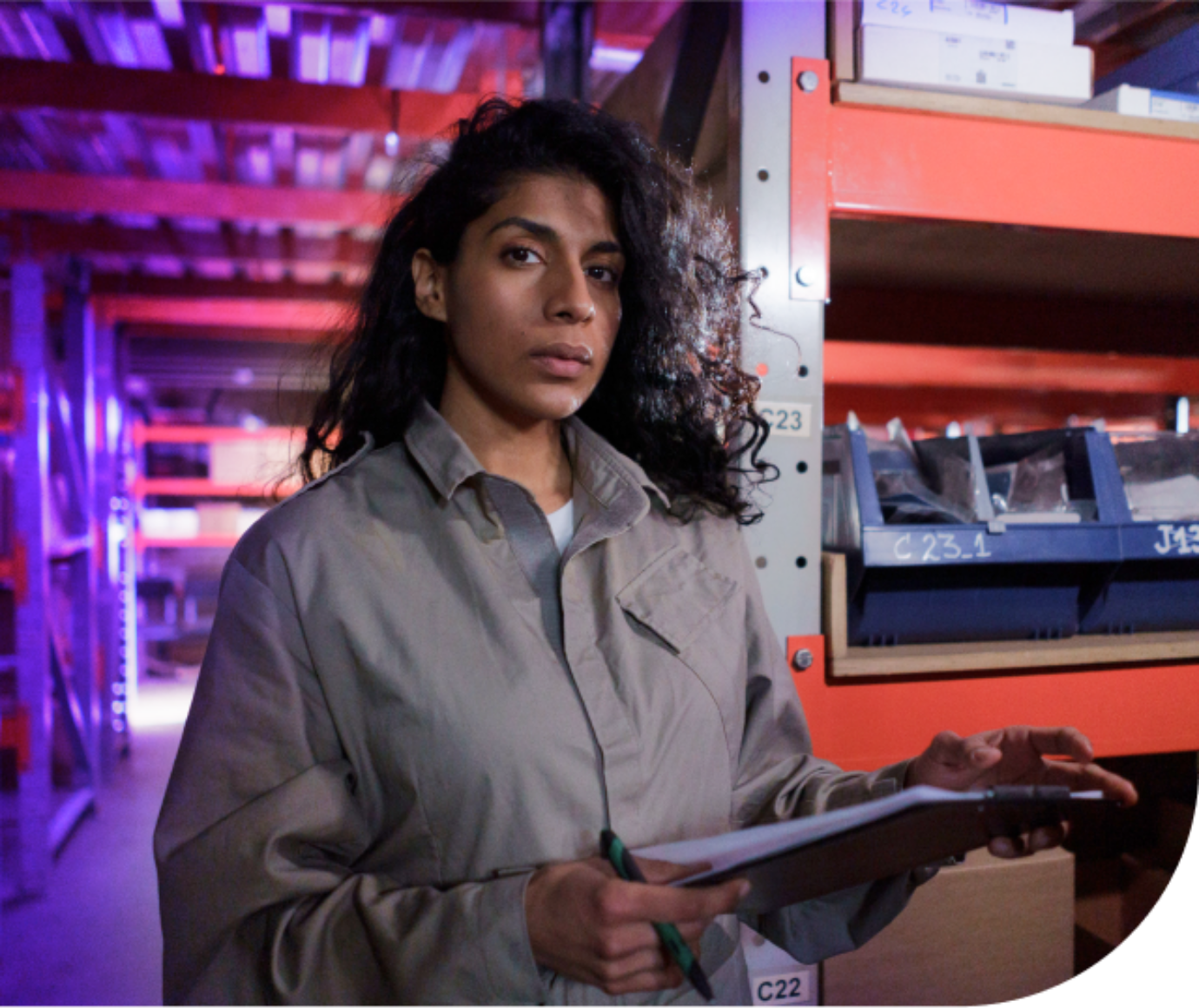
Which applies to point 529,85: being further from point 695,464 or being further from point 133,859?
point 133,859

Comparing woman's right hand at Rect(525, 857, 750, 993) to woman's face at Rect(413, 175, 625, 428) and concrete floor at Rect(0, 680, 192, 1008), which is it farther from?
concrete floor at Rect(0, 680, 192, 1008)

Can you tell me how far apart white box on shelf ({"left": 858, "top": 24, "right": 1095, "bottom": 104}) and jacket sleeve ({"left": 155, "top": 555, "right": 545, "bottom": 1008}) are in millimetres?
1159

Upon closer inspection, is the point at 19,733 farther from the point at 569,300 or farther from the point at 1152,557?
the point at 1152,557

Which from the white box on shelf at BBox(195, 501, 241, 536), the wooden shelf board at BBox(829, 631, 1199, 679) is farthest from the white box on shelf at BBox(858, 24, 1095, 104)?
the white box on shelf at BBox(195, 501, 241, 536)

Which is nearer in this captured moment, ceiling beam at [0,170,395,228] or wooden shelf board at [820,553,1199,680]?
wooden shelf board at [820,553,1199,680]

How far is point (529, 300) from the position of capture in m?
1.01

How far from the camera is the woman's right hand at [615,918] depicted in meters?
0.73

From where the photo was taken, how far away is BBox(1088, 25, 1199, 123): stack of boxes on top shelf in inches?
53.0

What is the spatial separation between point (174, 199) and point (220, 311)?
1.97 m

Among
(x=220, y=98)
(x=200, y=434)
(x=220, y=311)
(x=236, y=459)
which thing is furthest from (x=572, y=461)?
(x=236, y=459)

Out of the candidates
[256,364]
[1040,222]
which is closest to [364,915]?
[1040,222]

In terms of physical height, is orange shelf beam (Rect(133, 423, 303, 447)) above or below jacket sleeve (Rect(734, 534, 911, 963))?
above

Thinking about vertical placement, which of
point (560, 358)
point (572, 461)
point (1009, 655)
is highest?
point (560, 358)

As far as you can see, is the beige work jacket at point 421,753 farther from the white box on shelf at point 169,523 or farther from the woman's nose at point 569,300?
the white box on shelf at point 169,523
